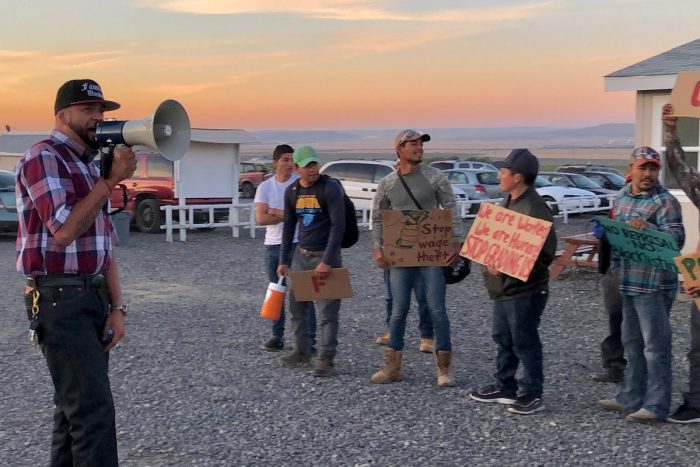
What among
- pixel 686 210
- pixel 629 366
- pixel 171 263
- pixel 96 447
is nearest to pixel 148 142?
pixel 96 447

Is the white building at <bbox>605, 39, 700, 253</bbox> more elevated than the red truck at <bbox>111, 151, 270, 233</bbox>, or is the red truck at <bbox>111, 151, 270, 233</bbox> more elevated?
the white building at <bbox>605, 39, 700, 253</bbox>

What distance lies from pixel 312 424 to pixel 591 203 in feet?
68.3

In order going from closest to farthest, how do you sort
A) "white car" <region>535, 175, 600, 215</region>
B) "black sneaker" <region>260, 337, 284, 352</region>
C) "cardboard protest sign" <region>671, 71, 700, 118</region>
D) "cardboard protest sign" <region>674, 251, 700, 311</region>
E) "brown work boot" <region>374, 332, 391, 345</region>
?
"cardboard protest sign" <region>674, 251, 700, 311</region>
"cardboard protest sign" <region>671, 71, 700, 118</region>
"black sneaker" <region>260, 337, 284, 352</region>
"brown work boot" <region>374, 332, 391, 345</region>
"white car" <region>535, 175, 600, 215</region>

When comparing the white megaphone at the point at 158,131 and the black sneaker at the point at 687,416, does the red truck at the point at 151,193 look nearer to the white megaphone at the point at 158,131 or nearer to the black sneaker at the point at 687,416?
the black sneaker at the point at 687,416

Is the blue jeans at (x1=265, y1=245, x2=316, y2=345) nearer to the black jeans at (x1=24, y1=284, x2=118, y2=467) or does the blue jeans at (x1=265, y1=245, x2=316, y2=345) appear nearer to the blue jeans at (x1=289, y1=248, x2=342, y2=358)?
the blue jeans at (x1=289, y1=248, x2=342, y2=358)

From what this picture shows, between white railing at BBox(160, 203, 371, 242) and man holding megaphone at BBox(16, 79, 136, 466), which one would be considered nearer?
man holding megaphone at BBox(16, 79, 136, 466)

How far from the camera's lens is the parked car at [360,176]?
2182cm

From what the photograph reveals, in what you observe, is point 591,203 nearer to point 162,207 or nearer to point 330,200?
point 162,207

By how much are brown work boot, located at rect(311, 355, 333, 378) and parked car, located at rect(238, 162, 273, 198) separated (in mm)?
29405

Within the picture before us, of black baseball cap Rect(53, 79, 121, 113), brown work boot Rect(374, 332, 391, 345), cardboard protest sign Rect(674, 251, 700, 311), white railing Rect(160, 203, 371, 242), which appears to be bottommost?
brown work boot Rect(374, 332, 391, 345)

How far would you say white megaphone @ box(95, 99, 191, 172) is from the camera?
3.64 metres

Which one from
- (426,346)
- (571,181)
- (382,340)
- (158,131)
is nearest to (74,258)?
(158,131)

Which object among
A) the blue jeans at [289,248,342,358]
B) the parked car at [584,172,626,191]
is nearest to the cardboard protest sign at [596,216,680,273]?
the blue jeans at [289,248,342,358]

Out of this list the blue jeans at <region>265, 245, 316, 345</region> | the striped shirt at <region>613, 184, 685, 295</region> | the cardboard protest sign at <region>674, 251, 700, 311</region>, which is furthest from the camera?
the blue jeans at <region>265, 245, 316, 345</region>
